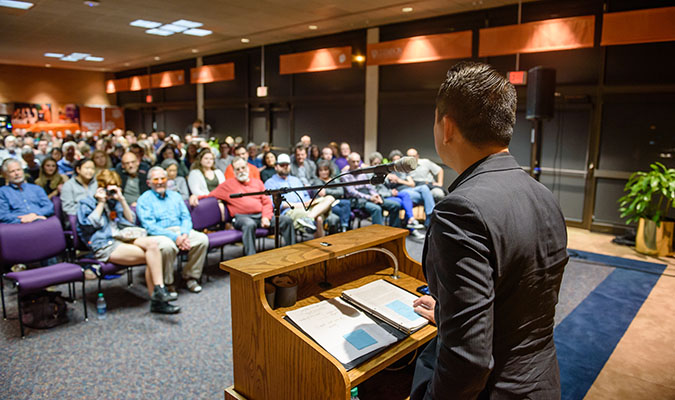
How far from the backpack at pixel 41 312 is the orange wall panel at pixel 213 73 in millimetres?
8523

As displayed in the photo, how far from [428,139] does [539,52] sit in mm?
2336

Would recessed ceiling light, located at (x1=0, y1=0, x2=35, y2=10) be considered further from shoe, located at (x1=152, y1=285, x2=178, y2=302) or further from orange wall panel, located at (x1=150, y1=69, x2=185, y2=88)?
shoe, located at (x1=152, y1=285, x2=178, y2=302)

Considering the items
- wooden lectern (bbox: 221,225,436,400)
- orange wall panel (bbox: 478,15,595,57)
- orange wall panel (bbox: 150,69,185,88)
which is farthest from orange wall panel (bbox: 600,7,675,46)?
orange wall panel (bbox: 150,69,185,88)

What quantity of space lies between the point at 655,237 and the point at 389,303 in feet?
17.2

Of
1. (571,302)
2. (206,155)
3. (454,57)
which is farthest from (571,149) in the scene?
(206,155)

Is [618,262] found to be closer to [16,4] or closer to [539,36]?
[539,36]

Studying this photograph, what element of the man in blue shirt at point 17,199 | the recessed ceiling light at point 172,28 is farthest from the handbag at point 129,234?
the recessed ceiling light at point 172,28

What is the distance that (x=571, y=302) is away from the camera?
4.10m

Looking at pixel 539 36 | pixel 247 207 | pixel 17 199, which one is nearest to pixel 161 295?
pixel 247 207

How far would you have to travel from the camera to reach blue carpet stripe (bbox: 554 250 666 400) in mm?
2920

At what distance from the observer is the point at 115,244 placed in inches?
153

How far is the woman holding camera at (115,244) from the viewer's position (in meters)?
3.80

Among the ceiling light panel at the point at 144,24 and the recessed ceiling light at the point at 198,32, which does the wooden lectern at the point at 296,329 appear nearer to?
the ceiling light panel at the point at 144,24

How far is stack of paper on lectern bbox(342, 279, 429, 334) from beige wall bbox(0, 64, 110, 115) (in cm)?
1936
